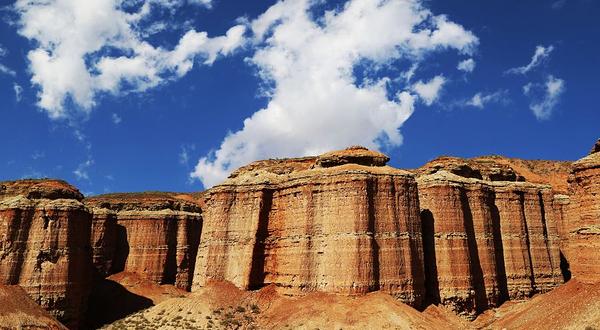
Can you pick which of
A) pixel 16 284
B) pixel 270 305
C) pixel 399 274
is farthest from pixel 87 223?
pixel 399 274

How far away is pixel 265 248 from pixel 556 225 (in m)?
30.3

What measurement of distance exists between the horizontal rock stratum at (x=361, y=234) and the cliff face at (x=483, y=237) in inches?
4.2

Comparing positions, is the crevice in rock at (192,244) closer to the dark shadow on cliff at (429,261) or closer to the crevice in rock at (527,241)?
the dark shadow on cliff at (429,261)

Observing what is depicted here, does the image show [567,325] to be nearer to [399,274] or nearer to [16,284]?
[399,274]

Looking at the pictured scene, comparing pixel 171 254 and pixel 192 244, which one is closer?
pixel 171 254

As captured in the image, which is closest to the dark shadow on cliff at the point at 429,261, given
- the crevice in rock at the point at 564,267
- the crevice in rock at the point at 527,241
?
the crevice in rock at the point at 527,241

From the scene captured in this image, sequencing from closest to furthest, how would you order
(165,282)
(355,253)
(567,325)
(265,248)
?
(567,325), (355,253), (265,248), (165,282)

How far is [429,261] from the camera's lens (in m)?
39.5

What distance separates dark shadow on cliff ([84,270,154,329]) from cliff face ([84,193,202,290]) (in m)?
3.64

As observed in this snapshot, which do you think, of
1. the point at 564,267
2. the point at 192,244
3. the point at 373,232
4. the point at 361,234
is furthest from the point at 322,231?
the point at 192,244

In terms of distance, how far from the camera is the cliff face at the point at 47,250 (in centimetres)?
3897

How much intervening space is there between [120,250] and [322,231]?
36.5 metres

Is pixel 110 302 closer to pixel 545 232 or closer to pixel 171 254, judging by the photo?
pixel 171 254

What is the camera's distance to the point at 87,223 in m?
44.7
